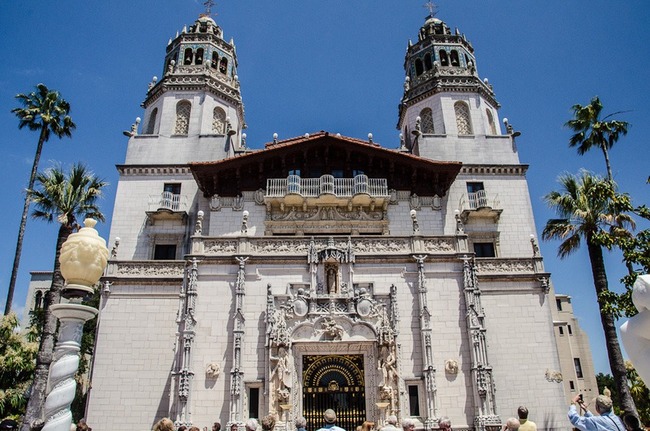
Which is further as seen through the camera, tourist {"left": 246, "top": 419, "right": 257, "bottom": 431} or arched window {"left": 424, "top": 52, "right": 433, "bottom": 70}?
arched window {"left": 424, "top": 52, "right": 433, "bottom": 70}

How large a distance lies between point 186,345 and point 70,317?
1313 centimetres

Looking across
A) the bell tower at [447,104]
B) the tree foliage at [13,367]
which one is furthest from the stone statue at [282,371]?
the bell tower at [447,104]

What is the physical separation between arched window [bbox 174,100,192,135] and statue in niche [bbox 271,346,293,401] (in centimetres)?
1719

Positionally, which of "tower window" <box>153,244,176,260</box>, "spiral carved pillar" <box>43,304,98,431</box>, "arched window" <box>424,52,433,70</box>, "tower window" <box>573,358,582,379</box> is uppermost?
"arched window" <box>424,52,433,70</box>

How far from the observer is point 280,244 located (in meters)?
23.2

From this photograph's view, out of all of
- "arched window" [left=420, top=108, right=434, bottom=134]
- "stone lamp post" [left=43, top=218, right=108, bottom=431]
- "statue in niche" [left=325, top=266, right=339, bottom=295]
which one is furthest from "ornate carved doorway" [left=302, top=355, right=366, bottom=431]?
"arched window" [left=420, top=108, right=434, bottom=134]

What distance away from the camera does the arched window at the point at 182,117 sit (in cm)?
3198

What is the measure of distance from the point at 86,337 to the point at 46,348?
408 inches

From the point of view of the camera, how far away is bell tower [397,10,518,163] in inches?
1209

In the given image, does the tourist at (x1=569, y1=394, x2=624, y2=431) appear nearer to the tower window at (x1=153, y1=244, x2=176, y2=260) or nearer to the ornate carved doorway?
the ornate carved doorway

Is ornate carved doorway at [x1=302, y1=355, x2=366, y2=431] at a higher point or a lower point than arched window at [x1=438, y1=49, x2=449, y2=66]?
lower

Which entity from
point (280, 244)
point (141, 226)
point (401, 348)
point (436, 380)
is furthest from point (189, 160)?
point (436, 380)

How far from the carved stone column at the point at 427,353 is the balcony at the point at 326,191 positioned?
220 inches

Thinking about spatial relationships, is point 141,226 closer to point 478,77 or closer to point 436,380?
point 436,380
